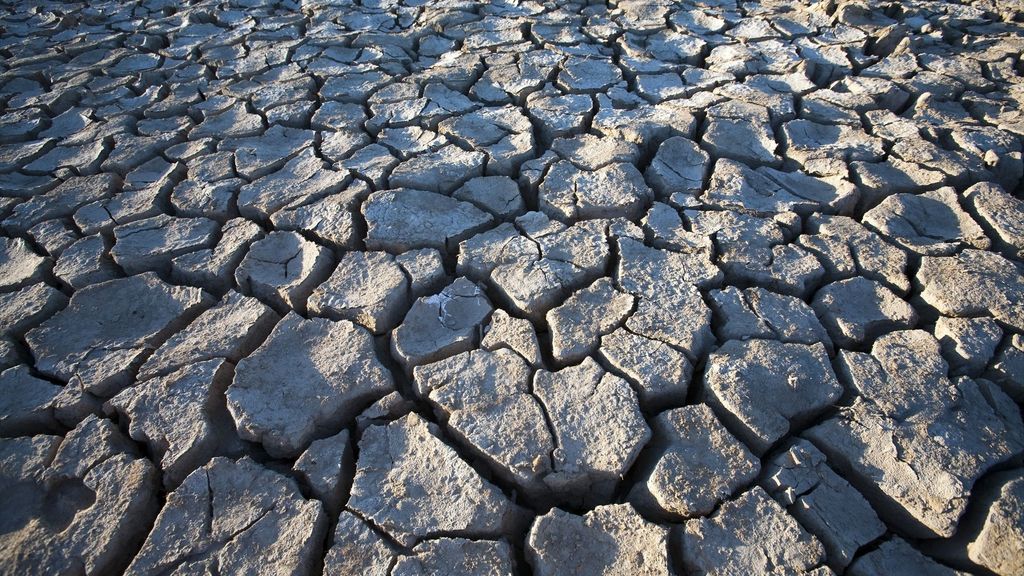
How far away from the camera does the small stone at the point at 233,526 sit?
1.22 meters

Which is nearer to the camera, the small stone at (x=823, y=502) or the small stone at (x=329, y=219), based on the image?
the small stone at (x=823, y=502)

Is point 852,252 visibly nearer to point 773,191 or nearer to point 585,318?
point 773,191

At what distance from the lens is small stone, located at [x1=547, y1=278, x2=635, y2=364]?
1592 mm

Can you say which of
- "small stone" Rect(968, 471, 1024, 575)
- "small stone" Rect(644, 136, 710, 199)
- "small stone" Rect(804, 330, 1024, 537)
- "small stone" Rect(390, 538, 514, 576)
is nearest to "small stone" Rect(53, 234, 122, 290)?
"small stone" Rect(390, 538, 514, 576)

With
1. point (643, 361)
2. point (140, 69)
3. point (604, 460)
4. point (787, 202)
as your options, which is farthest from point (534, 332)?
point (140, 69)

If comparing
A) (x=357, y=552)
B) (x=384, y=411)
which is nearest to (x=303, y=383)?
(x=384, y=411)

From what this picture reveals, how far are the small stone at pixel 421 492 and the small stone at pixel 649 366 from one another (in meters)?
0.46

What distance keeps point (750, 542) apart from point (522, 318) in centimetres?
82

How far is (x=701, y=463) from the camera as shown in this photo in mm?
1341

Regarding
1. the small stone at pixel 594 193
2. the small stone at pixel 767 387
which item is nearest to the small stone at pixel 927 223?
the small stone at pixel 767 387

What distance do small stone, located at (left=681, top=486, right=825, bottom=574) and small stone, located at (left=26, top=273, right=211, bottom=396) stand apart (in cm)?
154

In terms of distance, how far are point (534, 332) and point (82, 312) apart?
1.41 metres

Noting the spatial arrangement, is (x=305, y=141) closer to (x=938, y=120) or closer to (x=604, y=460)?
(x=604, y=460)

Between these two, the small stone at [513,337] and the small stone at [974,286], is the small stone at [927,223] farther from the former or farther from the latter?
the small stone at [513,337]
